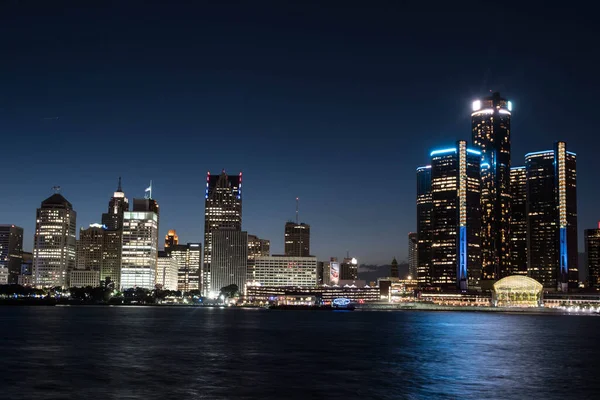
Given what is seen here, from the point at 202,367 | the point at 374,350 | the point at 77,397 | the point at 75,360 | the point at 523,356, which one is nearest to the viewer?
the point at 77,397

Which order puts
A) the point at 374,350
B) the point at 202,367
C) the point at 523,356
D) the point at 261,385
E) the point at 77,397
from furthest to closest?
1. the point at 374,350
2. the point at 523,356
3. the point at 202,367
4. the point at 261,385
5. the point at 77,397

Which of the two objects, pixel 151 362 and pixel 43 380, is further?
pixel 151 362

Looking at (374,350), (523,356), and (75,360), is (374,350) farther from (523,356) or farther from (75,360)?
(75,360)

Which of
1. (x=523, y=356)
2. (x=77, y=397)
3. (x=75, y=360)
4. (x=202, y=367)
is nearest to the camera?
(x=77, y=397)

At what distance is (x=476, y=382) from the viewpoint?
60.0 metres

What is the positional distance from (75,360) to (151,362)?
8.31 metres

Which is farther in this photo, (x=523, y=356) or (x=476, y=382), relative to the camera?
(x=523, y=356)

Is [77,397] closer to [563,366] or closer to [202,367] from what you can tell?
[202,367]

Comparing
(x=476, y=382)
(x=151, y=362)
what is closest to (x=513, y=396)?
(x=476, y=382)

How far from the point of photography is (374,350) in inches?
3602

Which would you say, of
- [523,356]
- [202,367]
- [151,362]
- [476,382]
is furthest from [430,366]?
[151,362]

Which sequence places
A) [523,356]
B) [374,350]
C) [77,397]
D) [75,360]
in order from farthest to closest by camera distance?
[374,350] < [523,356] < [75,360] < [77,397]

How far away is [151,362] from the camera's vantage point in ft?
238

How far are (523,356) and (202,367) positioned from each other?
39.4m
